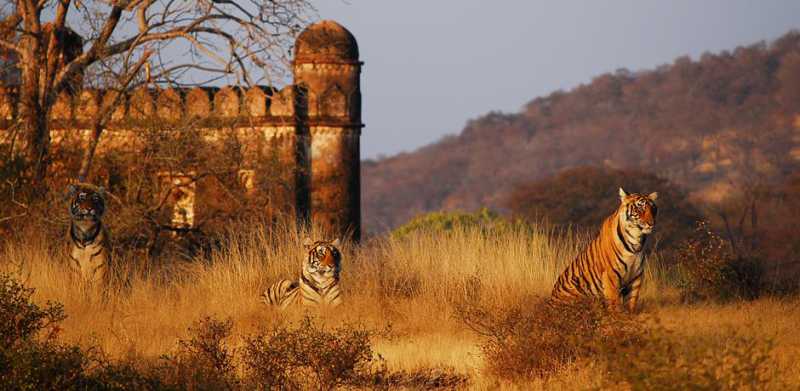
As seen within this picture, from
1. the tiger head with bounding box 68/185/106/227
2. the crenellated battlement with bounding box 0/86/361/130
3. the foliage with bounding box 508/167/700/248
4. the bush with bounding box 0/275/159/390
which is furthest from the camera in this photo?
the foliage with bounding box 508/167/700/248

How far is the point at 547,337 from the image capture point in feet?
27.0

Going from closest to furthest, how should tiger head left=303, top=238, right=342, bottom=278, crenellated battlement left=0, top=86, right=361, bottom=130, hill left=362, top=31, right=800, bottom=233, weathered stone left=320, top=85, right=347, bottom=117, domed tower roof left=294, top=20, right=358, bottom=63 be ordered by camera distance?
tiger head left=303, top=238, right=342, bottom=278 < crenellated battlement left=0, top=86, right=361, bottom=130 < weathered stone left=320, top=85, right=347, bottom=117 < domed tower roof left=294, top=20, right=358, bottom=63 < hill left=362, top=31, right=800, bottom=233

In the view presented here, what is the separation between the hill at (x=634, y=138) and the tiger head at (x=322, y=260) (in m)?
50.3

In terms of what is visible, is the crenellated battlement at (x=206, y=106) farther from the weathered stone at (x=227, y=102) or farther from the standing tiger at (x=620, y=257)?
the standing tiger at (x=620, y=257)

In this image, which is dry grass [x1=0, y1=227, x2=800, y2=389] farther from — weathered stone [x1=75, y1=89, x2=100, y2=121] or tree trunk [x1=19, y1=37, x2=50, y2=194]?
weathered stone [x1=75, y1=89, x2=100, y2=121]

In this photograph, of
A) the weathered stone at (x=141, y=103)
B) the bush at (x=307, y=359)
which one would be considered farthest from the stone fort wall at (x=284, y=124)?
the bush at (x=307, y=359)

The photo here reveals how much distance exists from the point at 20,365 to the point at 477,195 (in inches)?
2965

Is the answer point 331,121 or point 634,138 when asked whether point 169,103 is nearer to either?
point 331,121

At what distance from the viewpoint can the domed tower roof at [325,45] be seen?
57.7ft

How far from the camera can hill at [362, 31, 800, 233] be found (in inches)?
2709

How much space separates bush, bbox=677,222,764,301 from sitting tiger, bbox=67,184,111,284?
5.75 m

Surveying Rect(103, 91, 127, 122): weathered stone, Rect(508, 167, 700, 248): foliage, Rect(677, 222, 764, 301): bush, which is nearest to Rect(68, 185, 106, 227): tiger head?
Rect(103, 91, 127, 122): weathered stone

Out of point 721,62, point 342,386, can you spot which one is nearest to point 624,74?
point 721,62

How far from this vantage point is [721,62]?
8212cm
